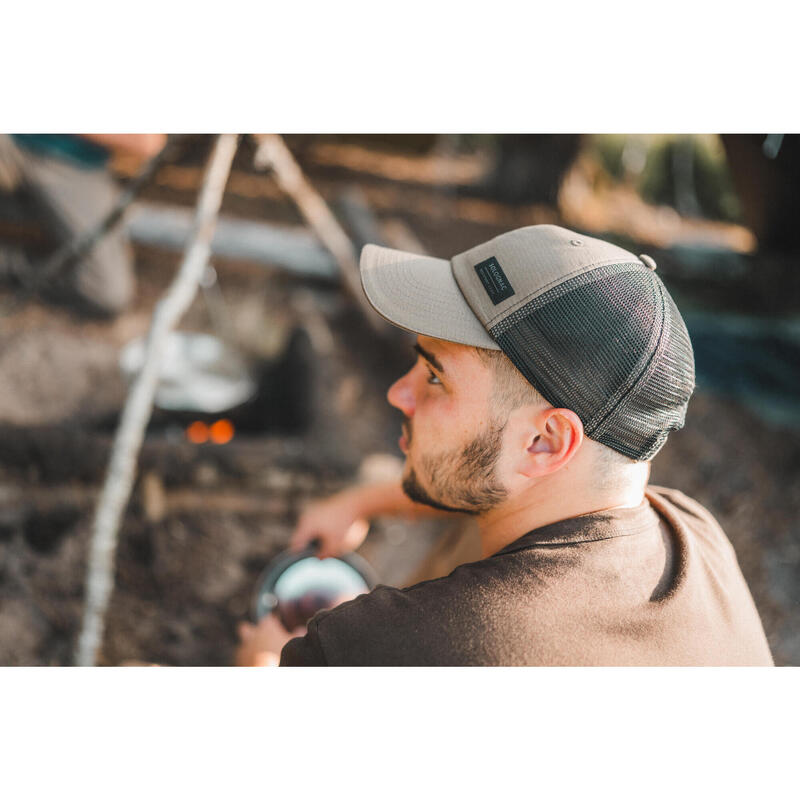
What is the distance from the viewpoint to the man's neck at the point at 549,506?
84 centimetres

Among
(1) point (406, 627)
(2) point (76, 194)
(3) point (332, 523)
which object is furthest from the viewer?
(2) point (76, 194)

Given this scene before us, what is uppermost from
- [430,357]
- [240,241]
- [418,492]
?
[430,357]

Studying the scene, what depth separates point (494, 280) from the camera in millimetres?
857

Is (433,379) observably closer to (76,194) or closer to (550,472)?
(550,472)

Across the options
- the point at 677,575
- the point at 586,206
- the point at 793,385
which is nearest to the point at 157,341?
the point at 677,575

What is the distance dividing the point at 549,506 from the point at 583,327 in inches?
9.6

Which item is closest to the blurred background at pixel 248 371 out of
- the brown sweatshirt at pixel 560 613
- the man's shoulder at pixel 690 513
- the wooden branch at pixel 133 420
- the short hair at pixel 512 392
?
the wooden branch at pixel 133 420

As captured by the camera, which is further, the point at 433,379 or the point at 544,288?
the point at 433,379

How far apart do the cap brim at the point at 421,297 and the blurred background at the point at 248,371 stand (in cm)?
89

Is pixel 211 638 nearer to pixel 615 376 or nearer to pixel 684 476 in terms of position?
pixel 615 376

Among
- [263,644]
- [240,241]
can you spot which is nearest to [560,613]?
[263,644]

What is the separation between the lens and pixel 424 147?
17.3 feet

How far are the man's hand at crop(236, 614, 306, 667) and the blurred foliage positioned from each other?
9.52 ft

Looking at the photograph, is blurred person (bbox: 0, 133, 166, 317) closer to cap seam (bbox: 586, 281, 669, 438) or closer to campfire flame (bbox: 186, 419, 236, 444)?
campfire flame (bbox: 186, 419, 236, 444)
